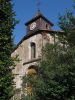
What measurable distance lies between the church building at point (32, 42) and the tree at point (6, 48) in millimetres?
15653

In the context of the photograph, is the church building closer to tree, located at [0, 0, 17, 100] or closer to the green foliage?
the green foliage

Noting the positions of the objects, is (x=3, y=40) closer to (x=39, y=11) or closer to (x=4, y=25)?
(x=4, y=25)

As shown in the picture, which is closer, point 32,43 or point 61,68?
point 61,68

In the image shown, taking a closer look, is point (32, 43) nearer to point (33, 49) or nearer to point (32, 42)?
point (32, 42)

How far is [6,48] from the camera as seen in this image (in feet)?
50.3

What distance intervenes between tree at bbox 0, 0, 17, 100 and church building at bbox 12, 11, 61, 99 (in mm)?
15653

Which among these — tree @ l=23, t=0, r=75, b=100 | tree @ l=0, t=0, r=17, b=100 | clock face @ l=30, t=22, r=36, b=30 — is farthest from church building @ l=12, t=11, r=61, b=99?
tree @ l=0, t=0, r=17, b=100

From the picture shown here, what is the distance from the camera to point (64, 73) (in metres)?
21.7

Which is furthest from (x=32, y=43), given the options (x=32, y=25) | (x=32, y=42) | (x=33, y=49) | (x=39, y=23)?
(x=39, y=23)

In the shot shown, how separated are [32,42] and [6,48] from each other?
712 inches

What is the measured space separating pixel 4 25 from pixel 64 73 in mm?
7432

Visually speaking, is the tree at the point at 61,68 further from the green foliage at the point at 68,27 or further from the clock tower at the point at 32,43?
the clock tower at the point at 32,43

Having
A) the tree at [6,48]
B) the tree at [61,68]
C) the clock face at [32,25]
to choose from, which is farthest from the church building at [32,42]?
the tree at [6,48]

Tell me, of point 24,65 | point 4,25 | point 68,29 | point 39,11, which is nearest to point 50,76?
point 68,29
